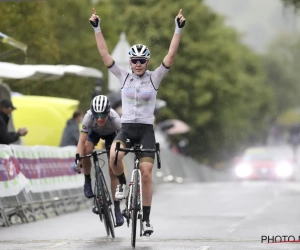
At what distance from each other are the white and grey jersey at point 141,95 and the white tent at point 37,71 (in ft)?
34.1

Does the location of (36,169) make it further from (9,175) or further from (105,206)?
(105,206)

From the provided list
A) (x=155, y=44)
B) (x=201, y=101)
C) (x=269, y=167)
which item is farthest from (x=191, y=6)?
(x=269, y=167)

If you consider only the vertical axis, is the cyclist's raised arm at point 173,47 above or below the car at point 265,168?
below

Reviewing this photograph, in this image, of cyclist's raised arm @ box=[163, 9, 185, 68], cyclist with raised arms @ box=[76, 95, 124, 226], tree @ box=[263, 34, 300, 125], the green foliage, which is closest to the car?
the green foliage

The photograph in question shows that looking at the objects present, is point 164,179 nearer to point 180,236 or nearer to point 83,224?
point 83,224

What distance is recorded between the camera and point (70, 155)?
21922mm

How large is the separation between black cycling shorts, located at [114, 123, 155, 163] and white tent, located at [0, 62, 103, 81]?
10.4 m

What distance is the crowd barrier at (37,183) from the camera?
57.6 ft

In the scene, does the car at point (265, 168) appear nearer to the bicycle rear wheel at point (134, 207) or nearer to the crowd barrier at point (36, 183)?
the crowd barrier at point (36, 183)

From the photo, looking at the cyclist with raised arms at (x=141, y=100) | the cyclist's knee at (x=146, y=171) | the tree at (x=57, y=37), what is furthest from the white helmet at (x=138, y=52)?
the tree at (x=57, y=37)

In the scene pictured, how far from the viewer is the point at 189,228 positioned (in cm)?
1620

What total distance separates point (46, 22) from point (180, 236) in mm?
14713

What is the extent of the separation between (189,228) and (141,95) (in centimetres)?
350

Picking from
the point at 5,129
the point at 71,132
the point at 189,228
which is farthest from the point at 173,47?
the point at 71,132
